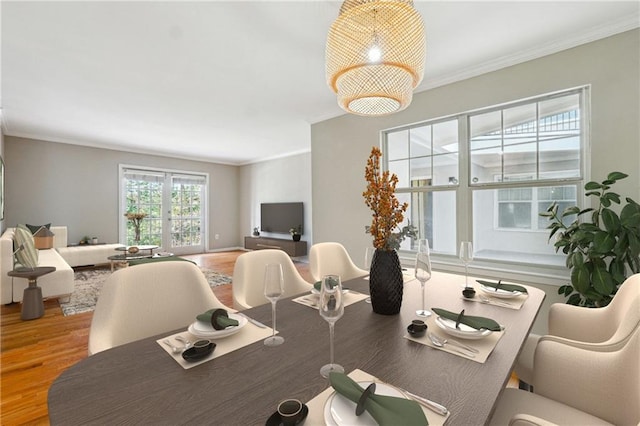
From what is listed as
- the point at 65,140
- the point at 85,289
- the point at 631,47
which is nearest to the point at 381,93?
the point at 631,47

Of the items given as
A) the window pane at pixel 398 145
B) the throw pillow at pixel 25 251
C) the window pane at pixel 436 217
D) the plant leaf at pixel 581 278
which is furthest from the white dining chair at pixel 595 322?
the throw pillow at pixel 25 251

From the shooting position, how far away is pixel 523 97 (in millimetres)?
2580

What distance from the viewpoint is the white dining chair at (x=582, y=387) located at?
0.90 meters

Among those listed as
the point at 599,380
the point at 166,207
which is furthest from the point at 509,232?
the point at 166,207

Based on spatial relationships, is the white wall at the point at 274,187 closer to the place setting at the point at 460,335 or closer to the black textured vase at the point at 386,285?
the black textured vase at the point at 386,285

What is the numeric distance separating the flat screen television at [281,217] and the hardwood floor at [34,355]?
3190mm

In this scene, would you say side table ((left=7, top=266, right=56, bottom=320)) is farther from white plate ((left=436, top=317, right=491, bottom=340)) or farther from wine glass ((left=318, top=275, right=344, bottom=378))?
white plate ((left=436, top=317, right=491, bottom=340))

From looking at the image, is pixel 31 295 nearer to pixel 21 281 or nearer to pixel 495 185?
pixel 21 281

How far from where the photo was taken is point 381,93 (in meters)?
1.48

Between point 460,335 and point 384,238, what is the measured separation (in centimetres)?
47

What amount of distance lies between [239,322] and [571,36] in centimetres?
327

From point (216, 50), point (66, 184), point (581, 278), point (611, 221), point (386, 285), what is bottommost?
point (581, 278)

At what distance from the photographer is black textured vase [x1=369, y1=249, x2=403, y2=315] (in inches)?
48.2

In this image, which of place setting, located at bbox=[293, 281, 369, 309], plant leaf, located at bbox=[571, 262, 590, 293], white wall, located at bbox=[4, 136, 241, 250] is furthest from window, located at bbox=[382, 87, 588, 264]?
white wall, located at bbox=[4, 136, 241, 250]
